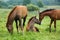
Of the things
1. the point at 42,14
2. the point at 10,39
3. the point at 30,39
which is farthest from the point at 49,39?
the point at 42,14

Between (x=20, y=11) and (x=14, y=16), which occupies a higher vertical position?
(x=20, y=11)

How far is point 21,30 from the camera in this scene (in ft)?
38.6

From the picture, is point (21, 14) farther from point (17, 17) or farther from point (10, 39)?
point (10, 39)

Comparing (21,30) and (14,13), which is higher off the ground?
(14,13)

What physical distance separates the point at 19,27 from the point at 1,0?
2725 cm

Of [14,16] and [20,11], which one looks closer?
[14,16]

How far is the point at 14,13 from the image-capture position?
36.7 ft

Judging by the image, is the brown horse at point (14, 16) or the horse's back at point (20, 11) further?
the horse's back at point (20, 11)

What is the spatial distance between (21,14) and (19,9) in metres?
0.30

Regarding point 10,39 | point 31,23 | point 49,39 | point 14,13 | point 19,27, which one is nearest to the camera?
point 10,39

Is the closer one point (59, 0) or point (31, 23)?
point (31, 23)

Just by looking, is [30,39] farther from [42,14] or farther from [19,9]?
[42,14]

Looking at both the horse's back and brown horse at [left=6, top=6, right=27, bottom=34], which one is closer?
brown horse at [left=6, top=6, right=27, bottom=34]

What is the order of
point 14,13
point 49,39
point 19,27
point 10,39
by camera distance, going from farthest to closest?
point 19,27
point 14,13
point 49,39
point 10,39
